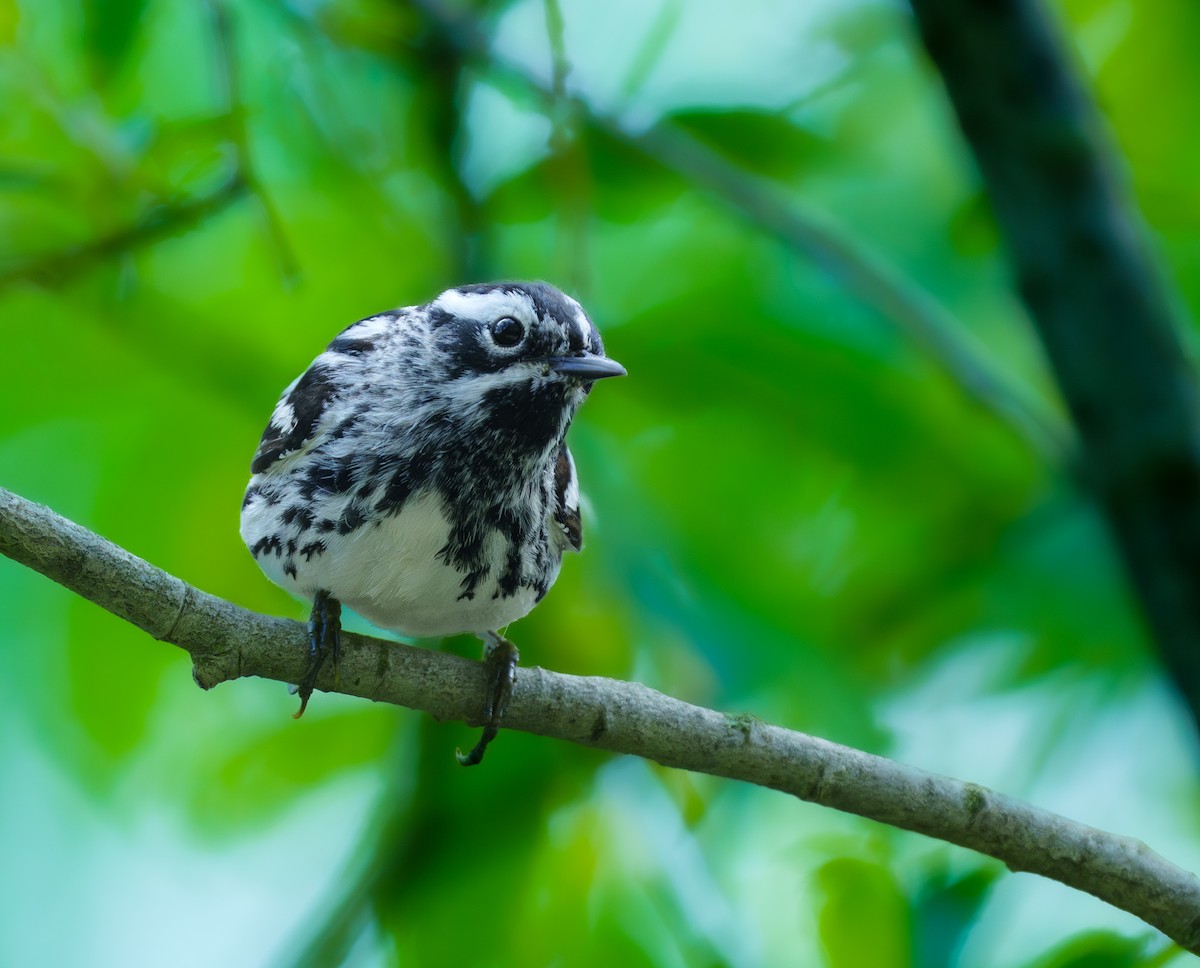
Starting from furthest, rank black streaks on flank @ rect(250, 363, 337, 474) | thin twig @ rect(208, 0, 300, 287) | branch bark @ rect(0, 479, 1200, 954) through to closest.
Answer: thin twig @ rect(208, 0, 300, 287), black streaks on flank @ rect(250, 363, 337, 474), branch bark @ rect(0, 479, 1200, 954)

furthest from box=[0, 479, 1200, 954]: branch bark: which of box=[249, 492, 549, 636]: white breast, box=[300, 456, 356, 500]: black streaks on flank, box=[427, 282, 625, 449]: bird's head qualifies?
box=[427, 282, 625, 449]: bird's head

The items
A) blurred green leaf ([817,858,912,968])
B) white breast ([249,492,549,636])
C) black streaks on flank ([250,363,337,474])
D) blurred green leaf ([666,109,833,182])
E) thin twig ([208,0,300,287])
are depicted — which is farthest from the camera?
blurred green leaf ([666,109,833,182])

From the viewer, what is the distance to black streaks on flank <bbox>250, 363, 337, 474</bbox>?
5.91 feet

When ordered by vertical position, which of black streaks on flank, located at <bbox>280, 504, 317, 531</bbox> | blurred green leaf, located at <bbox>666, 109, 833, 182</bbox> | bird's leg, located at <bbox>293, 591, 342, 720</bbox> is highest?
blurred green leaf, located at <bbox>666, 109, 833, 182</bbox>

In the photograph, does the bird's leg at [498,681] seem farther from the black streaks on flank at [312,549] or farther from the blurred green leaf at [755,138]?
the blurred green leaf at [755,138]

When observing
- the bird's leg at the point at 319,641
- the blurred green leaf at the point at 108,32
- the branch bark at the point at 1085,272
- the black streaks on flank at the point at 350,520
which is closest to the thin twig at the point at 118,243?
the blurred green leaf at the point at 108,32

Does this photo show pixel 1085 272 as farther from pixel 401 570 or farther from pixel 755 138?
pixel 401 570

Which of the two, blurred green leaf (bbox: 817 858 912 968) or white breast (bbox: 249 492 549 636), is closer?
blurred green leaf (bbox: 817 858 912 968)

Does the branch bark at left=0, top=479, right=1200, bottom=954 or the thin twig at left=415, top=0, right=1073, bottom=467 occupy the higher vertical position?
the thin twig at left=415, top=0, right=1073, bottom=467

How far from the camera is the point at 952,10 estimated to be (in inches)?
78.7

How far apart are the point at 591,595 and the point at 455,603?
45cm

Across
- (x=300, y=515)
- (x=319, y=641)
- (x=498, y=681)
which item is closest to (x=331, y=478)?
(x=300, y=515)

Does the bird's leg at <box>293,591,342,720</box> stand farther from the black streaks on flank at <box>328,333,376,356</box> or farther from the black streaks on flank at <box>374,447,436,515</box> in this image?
the black streaks on flank at <box>328,333,376,356</box>

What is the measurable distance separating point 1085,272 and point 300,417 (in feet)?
4.29
